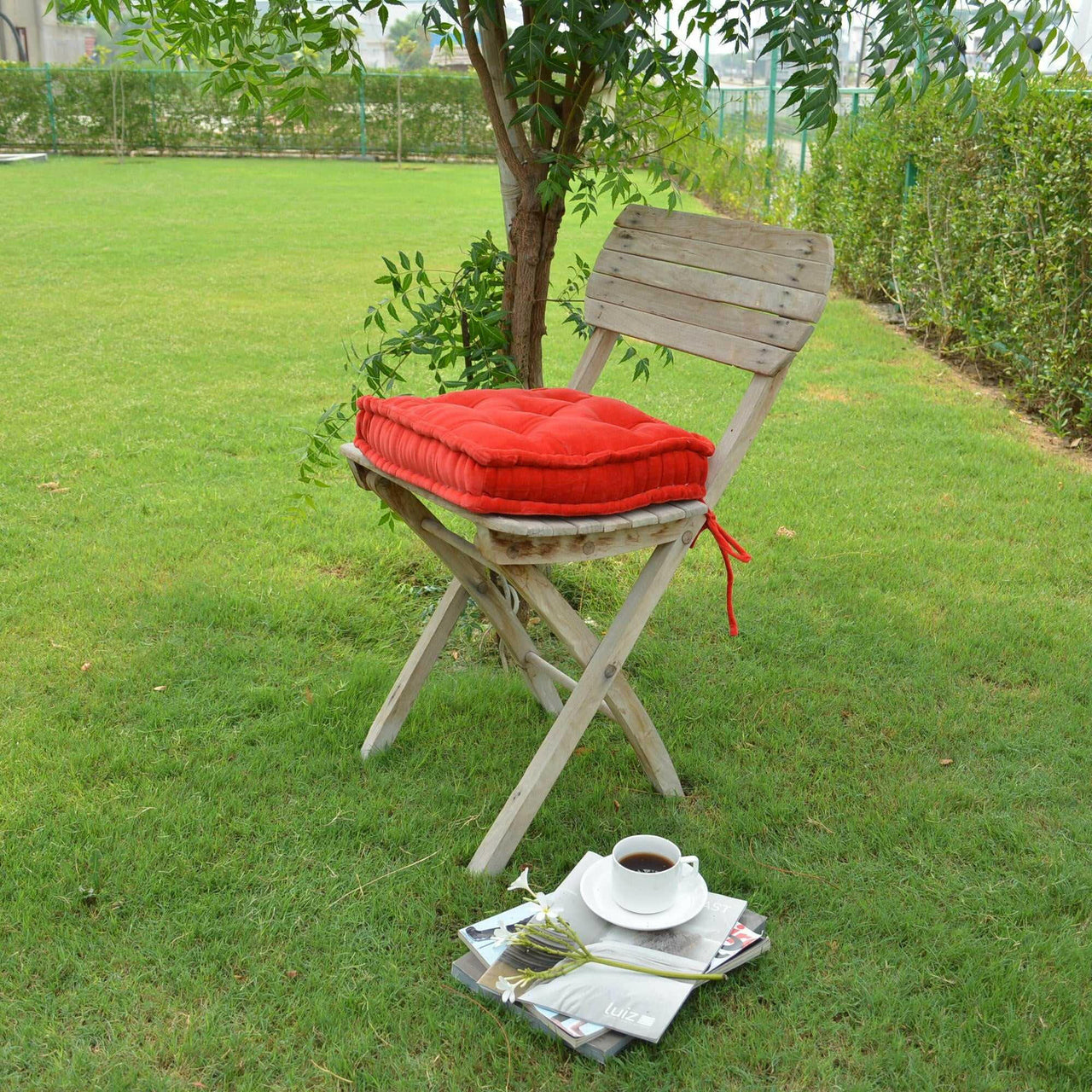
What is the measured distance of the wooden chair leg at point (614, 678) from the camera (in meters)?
2.05

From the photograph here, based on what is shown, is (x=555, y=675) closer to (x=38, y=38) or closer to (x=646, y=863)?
(x=646, y=863)

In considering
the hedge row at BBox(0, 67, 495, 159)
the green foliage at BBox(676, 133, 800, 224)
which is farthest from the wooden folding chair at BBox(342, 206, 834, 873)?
the hedge row at BBox(0, 67, 495, 159)

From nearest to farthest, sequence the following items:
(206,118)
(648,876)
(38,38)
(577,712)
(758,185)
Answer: (648,876) < (577,712) < (758,185) < (206,118) < (38,38)

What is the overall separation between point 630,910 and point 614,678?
0.47 metres

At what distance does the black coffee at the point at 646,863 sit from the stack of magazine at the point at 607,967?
0.35ft

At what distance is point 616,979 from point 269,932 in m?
0.67

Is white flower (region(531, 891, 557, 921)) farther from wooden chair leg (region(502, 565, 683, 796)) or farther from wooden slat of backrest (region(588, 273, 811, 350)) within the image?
wooden slat of backrest (region(588, 273, 811, 350))

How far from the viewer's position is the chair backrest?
219 centimetres

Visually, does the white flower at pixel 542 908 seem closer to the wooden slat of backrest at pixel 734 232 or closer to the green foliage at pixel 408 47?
the wooden slat of backrest at pixel 734 232

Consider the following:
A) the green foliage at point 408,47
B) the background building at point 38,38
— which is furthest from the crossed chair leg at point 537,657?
the green foliage at point 408,47

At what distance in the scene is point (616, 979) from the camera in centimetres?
190

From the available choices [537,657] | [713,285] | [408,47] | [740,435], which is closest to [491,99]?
[713,285]

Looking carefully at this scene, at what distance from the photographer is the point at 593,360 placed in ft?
8.91

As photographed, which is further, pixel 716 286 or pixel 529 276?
pixel 529 276
